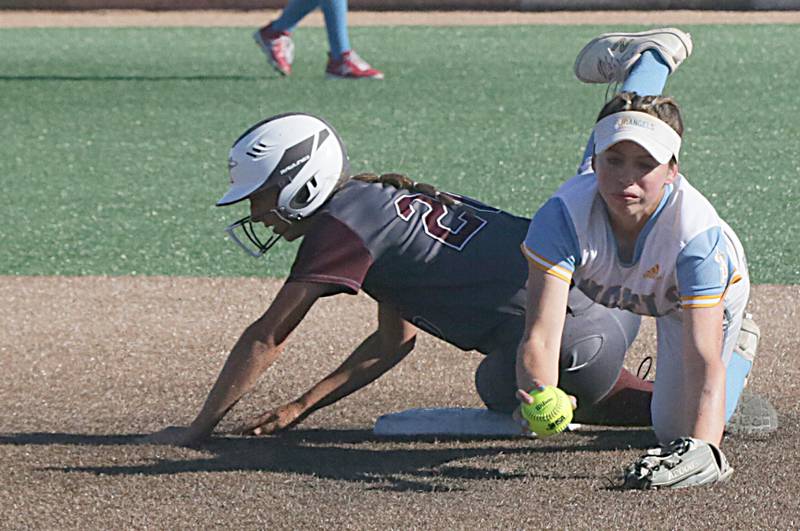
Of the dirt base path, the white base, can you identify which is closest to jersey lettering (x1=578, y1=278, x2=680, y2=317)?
the white base

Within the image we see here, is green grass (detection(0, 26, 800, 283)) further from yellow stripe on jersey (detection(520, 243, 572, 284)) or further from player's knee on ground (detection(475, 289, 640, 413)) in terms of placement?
yellow stripe on jersey (detection(520, 243, 572, 284))

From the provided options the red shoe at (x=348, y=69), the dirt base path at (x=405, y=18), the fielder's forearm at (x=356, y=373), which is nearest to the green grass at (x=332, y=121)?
the red shoe at (x=348, y=69)

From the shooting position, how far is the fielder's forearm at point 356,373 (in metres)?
4.91

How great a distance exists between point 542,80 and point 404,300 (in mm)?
8770

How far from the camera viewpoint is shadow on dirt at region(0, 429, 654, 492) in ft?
14.2

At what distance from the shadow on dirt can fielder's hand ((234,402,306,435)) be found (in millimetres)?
36

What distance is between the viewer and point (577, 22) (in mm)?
18312

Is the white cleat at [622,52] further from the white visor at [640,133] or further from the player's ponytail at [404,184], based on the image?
the white visor at [640,133]

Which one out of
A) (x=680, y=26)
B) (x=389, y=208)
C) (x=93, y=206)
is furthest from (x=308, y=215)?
(x=680, y=26)

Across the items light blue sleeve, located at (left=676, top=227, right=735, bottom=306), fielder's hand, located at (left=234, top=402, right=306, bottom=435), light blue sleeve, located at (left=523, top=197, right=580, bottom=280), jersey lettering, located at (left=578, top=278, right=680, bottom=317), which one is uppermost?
light blue sleeve, located at (left=676, top=227, right=735, bottom=306)

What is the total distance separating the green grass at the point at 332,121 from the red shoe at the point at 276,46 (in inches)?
7.9

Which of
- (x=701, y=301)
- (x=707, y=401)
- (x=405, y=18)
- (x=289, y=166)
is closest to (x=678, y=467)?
(x=707, y=401)

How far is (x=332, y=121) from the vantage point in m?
11.1

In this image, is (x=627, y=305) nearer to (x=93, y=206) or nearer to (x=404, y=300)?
(x=404, y=300)
